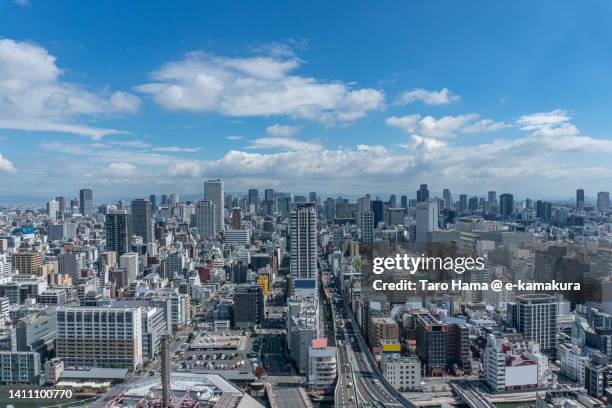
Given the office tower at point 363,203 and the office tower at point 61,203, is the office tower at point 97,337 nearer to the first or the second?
the office tower at point 363,203

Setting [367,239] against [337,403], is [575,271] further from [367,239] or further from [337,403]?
[367,239]

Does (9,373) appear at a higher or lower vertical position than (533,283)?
lower

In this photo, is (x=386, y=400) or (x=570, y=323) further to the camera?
(x=570, y=323)

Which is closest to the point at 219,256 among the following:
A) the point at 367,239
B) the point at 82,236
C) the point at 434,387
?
the point at 367,239

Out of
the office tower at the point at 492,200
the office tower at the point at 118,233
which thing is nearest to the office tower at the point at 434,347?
the office tower at the point at 118,233

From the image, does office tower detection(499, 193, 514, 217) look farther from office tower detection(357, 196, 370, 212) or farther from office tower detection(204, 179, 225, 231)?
office tower detection(204, 179, 225, 231)

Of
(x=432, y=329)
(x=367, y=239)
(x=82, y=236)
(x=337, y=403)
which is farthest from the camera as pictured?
(x=82, y=236)
